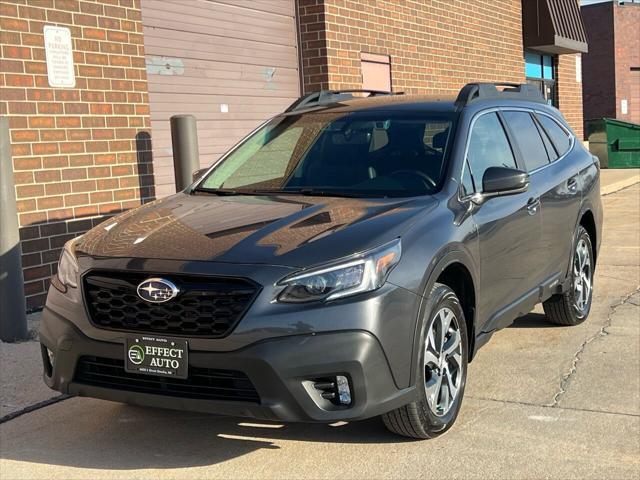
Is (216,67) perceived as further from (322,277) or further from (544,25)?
(544,25)

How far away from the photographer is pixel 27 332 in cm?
625

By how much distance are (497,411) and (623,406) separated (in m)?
0.72

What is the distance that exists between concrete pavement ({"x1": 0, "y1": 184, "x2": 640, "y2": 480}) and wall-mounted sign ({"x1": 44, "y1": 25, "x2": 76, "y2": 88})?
3624 mm

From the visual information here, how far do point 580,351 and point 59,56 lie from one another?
5113 mm

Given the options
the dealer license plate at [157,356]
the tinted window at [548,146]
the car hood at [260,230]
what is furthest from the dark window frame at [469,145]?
the dealer license plate at [157,356]

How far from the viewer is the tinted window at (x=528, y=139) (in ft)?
18.9

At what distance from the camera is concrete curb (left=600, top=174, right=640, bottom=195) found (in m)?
17.6

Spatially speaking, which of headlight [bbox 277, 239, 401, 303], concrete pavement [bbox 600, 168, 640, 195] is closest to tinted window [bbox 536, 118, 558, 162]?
headlight [bbox 277, 239, 401, 303]

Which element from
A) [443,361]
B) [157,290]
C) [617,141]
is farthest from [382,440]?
[617,141]

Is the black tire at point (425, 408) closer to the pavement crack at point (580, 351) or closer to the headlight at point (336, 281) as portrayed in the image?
the headlight at point (336, 281)

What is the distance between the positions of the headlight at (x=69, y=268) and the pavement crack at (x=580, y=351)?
2.67 metres

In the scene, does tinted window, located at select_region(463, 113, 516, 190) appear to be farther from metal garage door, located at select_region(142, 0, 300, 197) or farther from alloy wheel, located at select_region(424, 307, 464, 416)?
metal garage door, located at select_region(142, 0, 300, 197)

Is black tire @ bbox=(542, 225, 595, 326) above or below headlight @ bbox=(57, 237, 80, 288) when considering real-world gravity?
below

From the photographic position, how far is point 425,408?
13.5 ft
